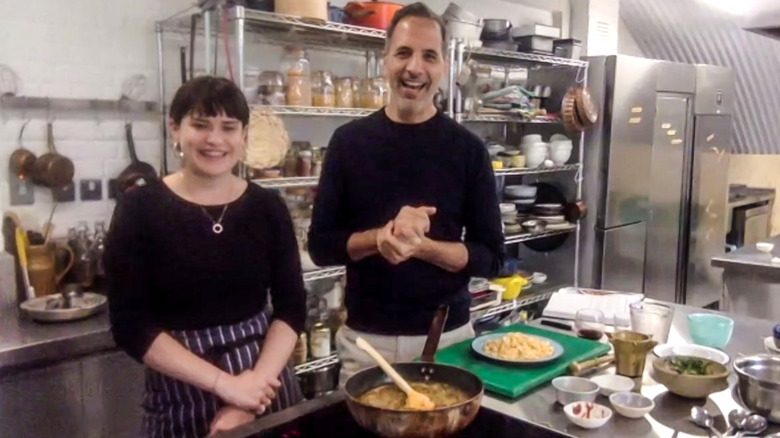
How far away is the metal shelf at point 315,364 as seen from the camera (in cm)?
287

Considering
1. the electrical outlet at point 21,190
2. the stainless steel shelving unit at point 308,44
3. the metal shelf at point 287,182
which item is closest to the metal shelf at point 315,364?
the stainless steel shelving unit at point 308,44

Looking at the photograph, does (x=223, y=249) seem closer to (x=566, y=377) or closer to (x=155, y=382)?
Answer: (x=155, y=382)

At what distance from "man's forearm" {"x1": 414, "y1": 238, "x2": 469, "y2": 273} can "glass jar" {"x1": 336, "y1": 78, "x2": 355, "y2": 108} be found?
1457 millimetres

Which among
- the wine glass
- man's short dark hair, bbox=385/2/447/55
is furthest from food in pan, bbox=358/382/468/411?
man's short dark hair, bbox=385/2/447/55

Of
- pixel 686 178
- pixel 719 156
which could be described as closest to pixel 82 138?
pixel 686 178

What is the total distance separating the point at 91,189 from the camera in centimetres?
264

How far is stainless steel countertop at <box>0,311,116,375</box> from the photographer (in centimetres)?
203

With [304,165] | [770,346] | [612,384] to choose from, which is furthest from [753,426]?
[304,165]

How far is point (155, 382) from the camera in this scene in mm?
1552

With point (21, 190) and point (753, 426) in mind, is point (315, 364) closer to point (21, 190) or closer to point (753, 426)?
point (21, 190)

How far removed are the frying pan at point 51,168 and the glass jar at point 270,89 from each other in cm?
77

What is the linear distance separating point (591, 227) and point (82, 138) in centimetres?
295

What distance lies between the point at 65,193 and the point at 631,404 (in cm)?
217

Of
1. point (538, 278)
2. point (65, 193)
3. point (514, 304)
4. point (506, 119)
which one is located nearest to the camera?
point (65, 193)
